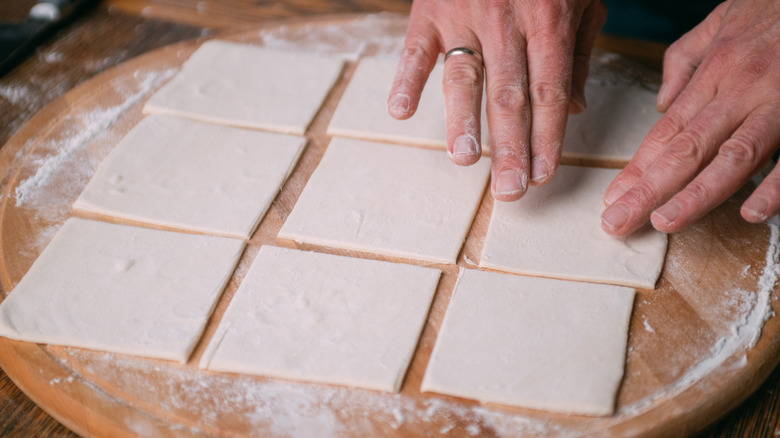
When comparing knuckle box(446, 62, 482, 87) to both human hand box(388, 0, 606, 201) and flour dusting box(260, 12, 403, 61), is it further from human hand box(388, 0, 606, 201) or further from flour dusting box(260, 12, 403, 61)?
flour dusting box(260, 12, 403, 61)

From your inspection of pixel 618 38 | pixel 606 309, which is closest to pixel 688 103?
pixel 606 309

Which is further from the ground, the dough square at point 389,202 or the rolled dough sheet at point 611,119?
the dough square at point 389,202

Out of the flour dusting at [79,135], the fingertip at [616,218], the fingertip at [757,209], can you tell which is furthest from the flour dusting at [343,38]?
the fingertip at [757,209]

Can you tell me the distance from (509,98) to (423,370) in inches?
21.9

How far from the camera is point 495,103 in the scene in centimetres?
128

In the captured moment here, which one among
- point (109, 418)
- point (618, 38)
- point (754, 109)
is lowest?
point (618, 38)

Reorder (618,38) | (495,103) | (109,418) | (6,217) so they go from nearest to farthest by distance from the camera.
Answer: (109,418), (495,103), (6,217), (618,38)

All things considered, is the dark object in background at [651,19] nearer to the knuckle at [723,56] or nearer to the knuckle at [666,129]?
the knuckle at [723,56]

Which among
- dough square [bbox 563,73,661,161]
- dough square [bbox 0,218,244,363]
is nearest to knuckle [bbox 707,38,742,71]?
dough square [bbox 563,73,661,161]

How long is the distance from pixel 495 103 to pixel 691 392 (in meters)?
0.63

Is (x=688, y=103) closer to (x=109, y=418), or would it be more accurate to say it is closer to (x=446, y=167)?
(x=446, y=167)

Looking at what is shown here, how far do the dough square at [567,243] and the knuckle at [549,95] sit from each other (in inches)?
7.4

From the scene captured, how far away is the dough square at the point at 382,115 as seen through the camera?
156cm

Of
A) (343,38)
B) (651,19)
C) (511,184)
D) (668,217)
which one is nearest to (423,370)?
(511,184)
